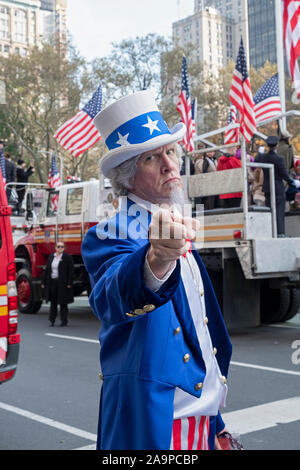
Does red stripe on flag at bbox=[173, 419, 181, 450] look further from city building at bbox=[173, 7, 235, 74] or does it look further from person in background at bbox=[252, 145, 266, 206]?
city building at bbox=[173, 7, 235, 74]

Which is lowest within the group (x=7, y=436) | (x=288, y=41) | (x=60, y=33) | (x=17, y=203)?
(x=7, y=436)

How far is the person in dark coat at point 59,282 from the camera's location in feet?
41.5

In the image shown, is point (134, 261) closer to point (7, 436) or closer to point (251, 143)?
point (7, 436)

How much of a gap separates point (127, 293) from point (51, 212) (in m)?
12.5

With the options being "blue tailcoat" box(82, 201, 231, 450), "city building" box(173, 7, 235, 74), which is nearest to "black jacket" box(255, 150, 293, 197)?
"blue tailcoat" box(82, 201, 231, 450)

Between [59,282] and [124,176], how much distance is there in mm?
10821

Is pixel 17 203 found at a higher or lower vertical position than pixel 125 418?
higher

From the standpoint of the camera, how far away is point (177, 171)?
2.14 m

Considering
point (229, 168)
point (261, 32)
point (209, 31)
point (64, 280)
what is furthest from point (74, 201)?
point (209, 31)

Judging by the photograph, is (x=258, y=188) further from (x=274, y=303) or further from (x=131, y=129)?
(x=131, y=129)

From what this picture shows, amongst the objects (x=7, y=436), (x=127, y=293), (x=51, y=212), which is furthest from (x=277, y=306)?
(x=127, y=293)

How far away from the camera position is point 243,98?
1026 centimetres

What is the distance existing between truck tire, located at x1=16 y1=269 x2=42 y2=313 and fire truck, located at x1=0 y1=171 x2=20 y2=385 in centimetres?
895
